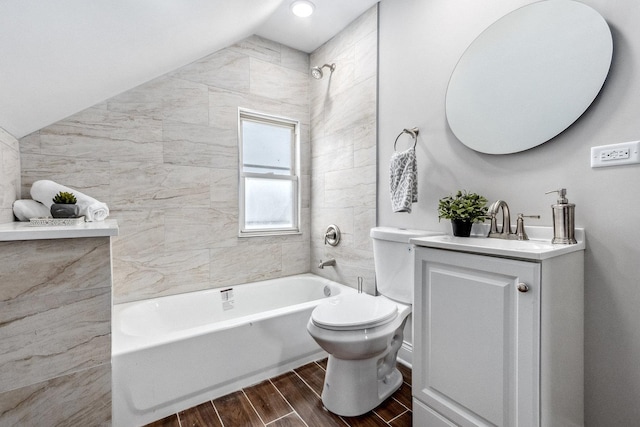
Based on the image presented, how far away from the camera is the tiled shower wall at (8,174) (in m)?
1.40

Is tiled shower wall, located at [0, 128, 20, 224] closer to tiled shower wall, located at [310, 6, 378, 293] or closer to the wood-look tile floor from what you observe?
the wood-look tile floor

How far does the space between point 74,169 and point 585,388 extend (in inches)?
114

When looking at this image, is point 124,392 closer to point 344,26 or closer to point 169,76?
point 169,76

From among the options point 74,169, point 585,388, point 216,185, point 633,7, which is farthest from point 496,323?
point 74,169

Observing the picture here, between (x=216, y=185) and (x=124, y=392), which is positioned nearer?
(x=124, y=392)

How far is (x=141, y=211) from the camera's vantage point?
2023 millimetres

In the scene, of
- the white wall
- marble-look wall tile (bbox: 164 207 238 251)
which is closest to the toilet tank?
the white wall

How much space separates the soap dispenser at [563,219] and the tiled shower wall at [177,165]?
1189 mm

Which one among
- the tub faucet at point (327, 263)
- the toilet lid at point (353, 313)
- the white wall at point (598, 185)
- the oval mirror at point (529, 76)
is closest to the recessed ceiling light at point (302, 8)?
the white wall at point (598, 185)

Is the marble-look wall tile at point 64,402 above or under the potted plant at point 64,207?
under

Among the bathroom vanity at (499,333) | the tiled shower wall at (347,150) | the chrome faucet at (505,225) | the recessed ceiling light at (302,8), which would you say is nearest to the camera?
the bathroom vanity at (499,333)

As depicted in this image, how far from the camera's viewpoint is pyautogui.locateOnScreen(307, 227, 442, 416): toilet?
4.50ft

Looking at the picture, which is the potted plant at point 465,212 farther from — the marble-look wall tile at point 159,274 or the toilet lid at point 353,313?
the marble-look wall tile at point 159,274

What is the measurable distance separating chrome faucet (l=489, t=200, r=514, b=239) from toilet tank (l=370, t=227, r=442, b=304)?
1.13 ft
